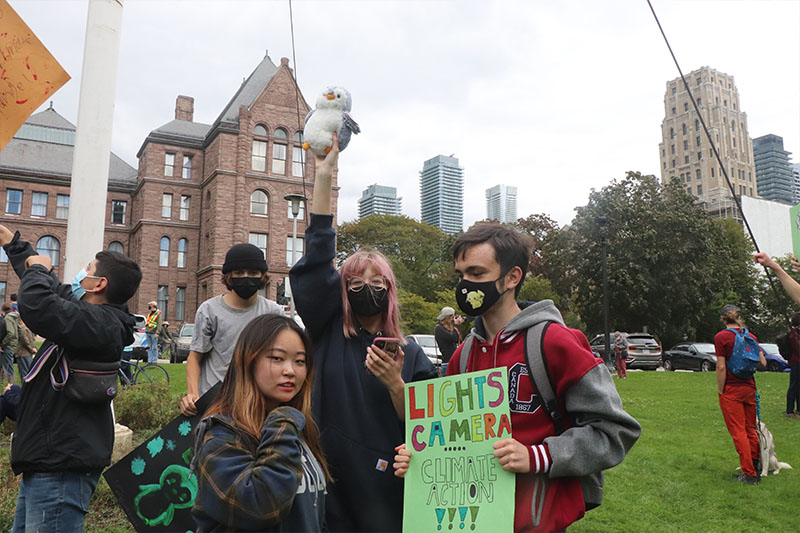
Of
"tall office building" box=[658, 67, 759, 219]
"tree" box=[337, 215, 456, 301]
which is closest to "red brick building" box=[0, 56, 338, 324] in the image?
"tree" box=[337, 215, 456, 301]

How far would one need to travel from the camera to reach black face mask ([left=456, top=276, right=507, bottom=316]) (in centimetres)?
229

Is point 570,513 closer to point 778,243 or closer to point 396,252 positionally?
point 778,243

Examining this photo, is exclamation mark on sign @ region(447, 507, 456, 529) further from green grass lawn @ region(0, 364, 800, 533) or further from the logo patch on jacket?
green grass lawn @ region(0, 364, 800, 533)

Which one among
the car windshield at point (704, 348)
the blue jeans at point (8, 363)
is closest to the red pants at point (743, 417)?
the blue jeans at point (8, 363)

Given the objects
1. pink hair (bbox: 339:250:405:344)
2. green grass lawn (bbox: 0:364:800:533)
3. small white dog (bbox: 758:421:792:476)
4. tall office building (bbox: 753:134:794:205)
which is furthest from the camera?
tall office building (bbox: 753:134:794:205)

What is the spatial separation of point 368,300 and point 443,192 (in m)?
178

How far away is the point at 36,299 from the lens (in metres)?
2.67

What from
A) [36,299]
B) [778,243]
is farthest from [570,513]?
[778,243]

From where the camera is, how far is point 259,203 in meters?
44.1

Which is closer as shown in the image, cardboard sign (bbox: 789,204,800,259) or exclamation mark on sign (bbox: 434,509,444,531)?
exclamation mark on sign (bbox: 434,509,444,531)

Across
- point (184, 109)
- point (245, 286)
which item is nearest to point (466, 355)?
point (245, 286)

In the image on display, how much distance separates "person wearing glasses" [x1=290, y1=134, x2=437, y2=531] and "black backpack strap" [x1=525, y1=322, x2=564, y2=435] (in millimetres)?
532

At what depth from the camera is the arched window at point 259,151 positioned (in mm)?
44156

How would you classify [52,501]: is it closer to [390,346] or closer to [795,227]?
[390,346]
